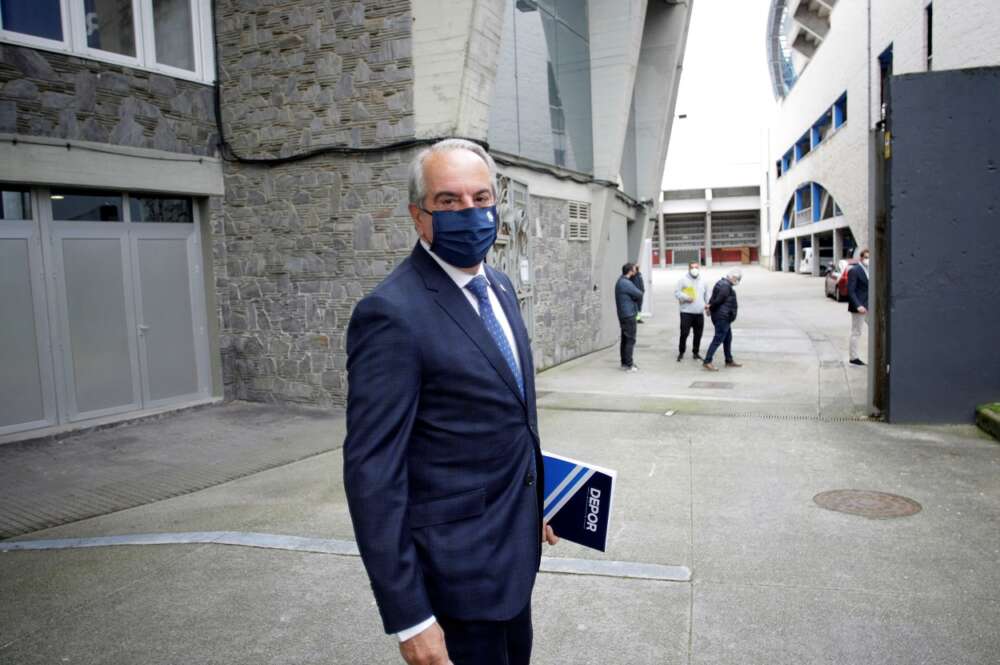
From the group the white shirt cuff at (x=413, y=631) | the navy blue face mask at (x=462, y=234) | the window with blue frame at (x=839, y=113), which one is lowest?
the white shirt cuff at (x=413, y=631)

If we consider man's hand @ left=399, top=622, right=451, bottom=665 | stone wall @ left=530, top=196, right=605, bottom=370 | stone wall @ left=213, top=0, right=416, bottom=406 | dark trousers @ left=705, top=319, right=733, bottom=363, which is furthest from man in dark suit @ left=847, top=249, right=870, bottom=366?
man's hand @ left=399, top=622, right=451, bottom=665

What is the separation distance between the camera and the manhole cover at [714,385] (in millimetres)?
11265

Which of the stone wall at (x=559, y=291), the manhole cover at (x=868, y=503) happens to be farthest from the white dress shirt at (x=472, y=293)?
the stone wall at (x=559, y=291)

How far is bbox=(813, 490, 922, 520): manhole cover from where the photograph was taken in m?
→ 5.52

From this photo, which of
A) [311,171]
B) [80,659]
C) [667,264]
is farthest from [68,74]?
[667,264]

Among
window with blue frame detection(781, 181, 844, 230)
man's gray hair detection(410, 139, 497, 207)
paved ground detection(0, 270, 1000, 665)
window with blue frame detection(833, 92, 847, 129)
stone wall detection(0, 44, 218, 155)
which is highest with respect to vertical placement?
window with blue frame detection(833, 92, 847, 129)

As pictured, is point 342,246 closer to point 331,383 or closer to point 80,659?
point 331,383

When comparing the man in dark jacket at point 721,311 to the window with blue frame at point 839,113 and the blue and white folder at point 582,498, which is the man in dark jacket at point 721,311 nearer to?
the blue and white folder at point 582,498

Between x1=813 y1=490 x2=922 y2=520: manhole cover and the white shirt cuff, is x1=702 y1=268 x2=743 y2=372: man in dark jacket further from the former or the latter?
the white shirt cuff

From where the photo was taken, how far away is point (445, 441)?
2068mm

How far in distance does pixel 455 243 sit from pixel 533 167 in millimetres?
11234

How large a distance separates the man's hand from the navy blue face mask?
99 cm

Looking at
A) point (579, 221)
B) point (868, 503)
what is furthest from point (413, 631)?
point (579, 221)

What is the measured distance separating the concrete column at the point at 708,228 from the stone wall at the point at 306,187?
71.7 metres
